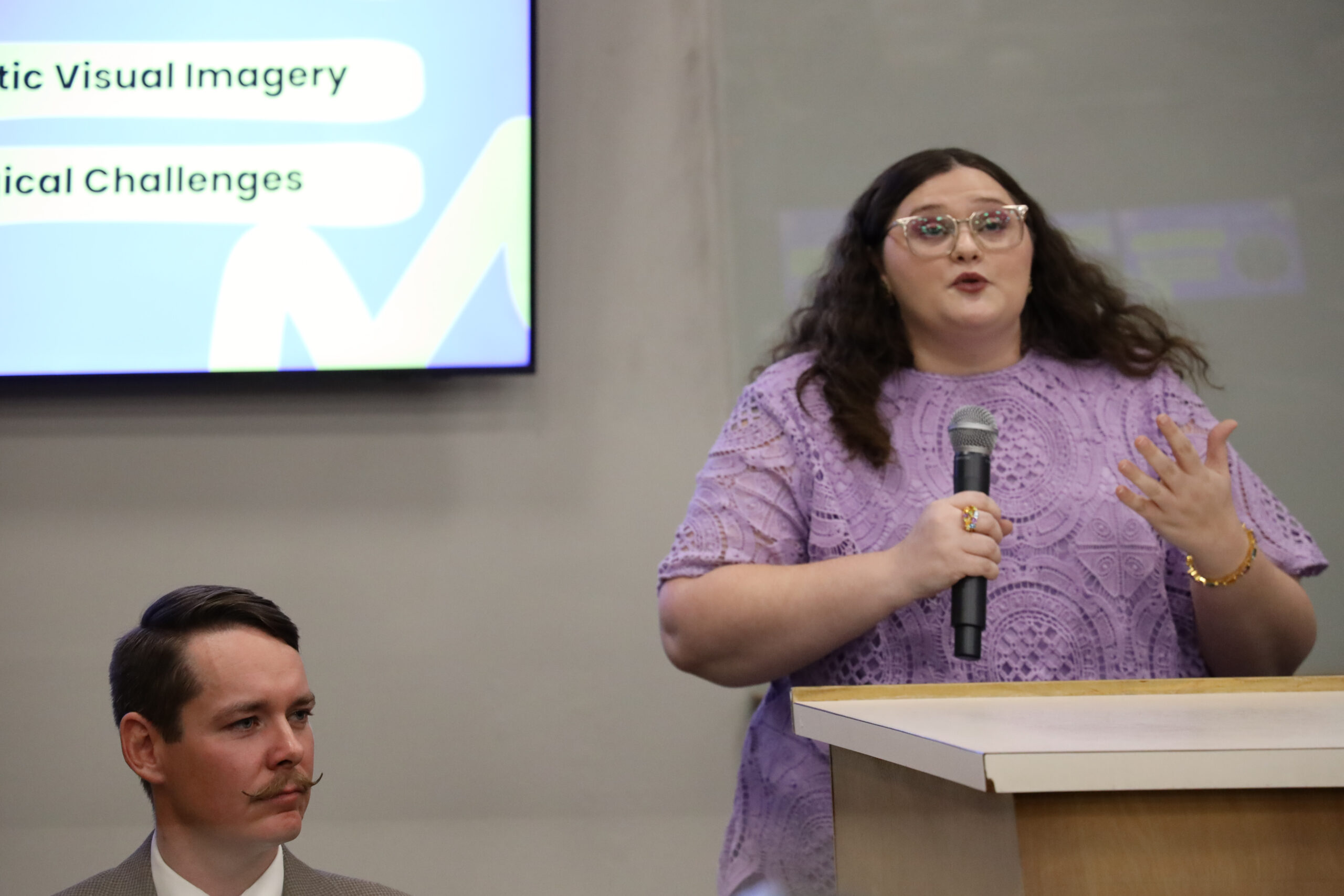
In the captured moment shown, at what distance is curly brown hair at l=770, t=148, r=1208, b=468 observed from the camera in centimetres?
160

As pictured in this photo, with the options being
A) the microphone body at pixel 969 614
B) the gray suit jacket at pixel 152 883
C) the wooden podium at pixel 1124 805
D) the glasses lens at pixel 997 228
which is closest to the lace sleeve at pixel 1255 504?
the glasses lens at pixel 997 228

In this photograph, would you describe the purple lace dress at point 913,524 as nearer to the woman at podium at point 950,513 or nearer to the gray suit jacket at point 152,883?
the woman at podium at point 950,513

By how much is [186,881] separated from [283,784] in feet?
0.38

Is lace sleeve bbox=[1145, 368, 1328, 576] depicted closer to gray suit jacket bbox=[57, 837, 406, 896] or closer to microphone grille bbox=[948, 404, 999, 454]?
microphone grille bbox=[948, 404, 999, 454]

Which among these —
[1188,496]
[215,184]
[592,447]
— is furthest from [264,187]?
[1188,496]

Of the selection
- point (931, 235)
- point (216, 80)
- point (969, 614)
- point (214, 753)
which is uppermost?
point (216, 80)

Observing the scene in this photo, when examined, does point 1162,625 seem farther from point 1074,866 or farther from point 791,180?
point 791,180

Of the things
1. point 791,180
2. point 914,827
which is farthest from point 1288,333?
point 914,827

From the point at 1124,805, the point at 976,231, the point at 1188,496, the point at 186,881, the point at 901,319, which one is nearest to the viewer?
the point at 1124,805

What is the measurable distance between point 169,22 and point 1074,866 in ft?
8.72

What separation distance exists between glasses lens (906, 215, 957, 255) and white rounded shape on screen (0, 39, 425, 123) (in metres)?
1.46

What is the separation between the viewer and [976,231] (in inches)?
60.6

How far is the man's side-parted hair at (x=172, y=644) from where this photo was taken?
975mm

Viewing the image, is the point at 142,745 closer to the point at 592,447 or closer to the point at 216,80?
the point at 592,447
